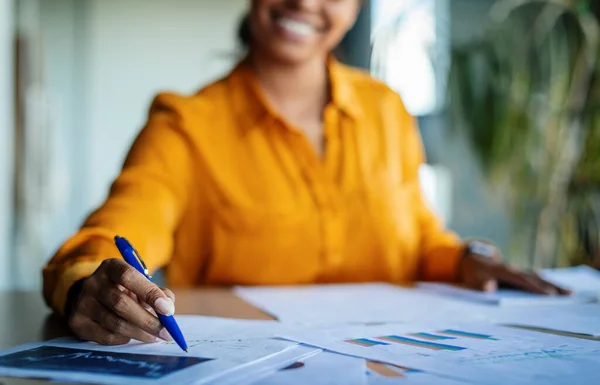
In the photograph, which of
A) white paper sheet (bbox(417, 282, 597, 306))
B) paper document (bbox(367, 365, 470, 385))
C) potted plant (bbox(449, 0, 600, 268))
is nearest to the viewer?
paper document (bbox(367, 365, 470, 385))

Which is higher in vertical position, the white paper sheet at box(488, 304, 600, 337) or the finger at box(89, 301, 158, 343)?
the finger at box(89, 301, 158, 343)

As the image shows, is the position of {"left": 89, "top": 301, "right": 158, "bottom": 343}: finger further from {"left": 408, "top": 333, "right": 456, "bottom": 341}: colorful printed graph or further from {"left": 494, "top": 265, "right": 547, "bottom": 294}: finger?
{"left": 494, "top": 265, "right": 547, "bottom": 294}: finger

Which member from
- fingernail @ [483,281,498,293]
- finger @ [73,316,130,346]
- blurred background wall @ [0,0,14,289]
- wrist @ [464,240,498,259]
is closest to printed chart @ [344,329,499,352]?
finger @ [73,316,130,346]

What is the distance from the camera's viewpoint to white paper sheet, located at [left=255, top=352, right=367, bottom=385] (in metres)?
0.55

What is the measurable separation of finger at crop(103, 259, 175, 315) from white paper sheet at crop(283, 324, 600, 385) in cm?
15

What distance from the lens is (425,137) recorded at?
3477mm

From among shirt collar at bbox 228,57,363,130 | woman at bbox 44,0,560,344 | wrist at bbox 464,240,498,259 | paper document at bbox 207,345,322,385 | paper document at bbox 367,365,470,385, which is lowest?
paper document at bbox 367,365,470,385

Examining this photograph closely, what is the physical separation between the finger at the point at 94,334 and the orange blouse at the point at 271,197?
0.49 metres

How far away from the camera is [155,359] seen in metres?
0.63

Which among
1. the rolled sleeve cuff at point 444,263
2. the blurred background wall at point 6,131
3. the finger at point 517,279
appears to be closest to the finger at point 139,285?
the finger at point 517,279

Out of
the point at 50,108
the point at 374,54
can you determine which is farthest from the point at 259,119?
the point at 50,108

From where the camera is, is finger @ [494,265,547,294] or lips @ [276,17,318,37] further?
lips @ [276,17,318,37]

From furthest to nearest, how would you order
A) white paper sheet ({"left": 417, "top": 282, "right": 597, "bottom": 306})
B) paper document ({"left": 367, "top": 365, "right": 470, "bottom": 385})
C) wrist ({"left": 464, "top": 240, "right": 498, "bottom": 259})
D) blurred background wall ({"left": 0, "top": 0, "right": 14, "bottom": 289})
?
blurred background wall ({"left": 0, "top": 0, "right": 14, "bottom": 289})
wrist ({"left": 464, "top": 240, "right": 498, "bottom": 259})
white paper sheet ({"left": 417, "top": 282, "right": 597, "bottom": 306})
paper document ({"left": 367, "top": 365, "right": 470, "bottom": 385})

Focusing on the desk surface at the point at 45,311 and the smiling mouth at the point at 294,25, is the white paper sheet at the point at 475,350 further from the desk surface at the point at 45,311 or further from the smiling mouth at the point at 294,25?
the smiling mouth at the point at 294,25
